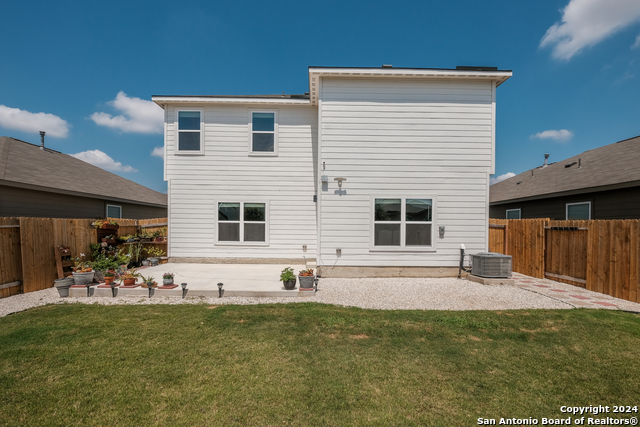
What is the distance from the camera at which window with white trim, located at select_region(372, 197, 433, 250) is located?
26.3 feet

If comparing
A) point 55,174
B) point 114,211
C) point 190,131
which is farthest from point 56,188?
point 190,131

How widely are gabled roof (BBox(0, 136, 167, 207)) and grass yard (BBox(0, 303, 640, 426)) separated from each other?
7121 mm

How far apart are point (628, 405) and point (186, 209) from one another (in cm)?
1098

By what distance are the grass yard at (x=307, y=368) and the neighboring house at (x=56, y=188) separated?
6710mm

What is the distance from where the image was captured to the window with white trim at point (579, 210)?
9.89 metres

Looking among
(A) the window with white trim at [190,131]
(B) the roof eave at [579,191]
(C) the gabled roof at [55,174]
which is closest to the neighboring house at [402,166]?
(B) the roof eave at [579,191]

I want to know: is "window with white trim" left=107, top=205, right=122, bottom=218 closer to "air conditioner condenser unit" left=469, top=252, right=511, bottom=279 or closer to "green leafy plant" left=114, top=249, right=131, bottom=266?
"green leafy plant" left=114, top=249, right=131, bottom=266

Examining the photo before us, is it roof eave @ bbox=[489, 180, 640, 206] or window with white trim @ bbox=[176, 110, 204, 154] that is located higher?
window with white trim @ bbox=[176, 110, 204, 154]

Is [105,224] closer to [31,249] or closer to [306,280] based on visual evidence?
[31,249]

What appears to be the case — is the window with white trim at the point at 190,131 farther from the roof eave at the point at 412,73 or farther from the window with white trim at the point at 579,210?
the window with white trim at the point at 579,210

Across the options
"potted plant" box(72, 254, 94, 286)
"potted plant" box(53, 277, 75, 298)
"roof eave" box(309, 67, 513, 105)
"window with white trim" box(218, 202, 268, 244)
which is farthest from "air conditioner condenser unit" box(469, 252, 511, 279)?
"potted plant" box(53, 277, 75, 298)

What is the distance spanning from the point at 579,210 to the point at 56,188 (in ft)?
65.7

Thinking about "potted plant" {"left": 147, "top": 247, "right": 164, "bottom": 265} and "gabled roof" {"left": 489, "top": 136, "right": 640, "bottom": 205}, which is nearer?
"gabled roof" {"left": 489, "top": 136, "right": 640, "bottom": 205}

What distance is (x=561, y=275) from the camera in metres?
7.60
